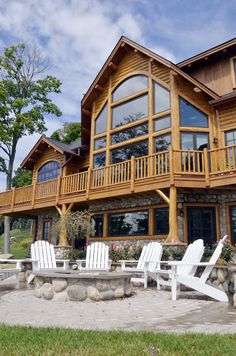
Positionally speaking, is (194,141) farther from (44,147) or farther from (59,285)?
(44,147)

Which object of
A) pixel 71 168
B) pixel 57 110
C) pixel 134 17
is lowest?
pixel 71 168

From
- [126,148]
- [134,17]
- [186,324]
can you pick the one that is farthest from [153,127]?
[186,324]

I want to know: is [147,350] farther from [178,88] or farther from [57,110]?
[57,110]

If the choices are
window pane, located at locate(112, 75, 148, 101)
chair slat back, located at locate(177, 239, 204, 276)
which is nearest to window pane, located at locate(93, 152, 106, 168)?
window pane, located at locate(112, 75, 148, 101)

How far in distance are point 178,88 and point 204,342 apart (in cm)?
1053

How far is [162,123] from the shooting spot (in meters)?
12.6

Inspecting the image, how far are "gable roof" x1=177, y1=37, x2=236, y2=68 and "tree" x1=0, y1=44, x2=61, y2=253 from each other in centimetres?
1091

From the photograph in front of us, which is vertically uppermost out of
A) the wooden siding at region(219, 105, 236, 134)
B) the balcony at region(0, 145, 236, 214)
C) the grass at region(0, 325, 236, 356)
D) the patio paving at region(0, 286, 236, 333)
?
the wooden siding at region(219, 105, 236, 134)

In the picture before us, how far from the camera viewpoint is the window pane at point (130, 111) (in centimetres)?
1355

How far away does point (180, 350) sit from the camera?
10.0 feet

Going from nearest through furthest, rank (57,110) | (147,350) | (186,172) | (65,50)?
(147,350), (186,172), (65,50), (57,110)

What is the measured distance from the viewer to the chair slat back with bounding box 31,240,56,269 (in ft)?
29.8

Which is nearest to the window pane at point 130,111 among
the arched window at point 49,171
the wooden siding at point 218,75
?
the wooden siding at point 218,75

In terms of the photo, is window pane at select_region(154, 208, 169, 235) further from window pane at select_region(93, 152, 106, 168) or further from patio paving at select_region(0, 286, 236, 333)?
patio paving at select_region(0, 286, 236, 333)
